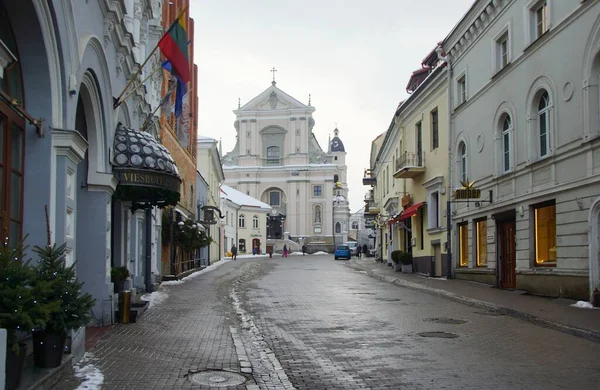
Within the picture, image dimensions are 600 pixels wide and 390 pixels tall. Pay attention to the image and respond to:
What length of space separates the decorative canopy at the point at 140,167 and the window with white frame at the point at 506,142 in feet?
37.9

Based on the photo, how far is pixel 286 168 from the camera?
97000mm

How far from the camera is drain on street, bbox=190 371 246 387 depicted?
7.80m

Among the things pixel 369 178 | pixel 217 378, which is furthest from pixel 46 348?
pixel 369 178

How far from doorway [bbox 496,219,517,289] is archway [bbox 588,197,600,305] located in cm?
540

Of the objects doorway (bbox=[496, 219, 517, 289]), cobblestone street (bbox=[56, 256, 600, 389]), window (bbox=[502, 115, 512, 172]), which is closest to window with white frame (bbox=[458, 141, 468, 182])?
window (bbox=[502, 115, 512, 172])

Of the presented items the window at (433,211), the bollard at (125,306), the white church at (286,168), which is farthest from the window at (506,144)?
the white church at (286,168)

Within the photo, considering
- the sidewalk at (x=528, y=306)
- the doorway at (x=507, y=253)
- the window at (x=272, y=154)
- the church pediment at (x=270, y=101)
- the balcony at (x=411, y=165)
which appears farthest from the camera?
the window at (x=272, y=154)

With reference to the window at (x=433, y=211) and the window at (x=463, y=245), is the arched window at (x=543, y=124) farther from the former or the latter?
the window at (x=433, y=211)

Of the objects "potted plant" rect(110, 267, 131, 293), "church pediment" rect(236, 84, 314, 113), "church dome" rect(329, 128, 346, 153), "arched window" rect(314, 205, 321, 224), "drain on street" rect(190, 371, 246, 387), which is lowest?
"drain on street" rect(190, 371, 246, 387)

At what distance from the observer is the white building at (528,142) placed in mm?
15797

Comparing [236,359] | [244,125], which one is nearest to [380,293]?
[236,359]

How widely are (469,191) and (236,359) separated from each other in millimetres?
14874

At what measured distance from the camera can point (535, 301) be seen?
16812 mm

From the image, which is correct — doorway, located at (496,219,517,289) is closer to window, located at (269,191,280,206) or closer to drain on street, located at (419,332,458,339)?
drain on street, located at (419,332,458,339)
